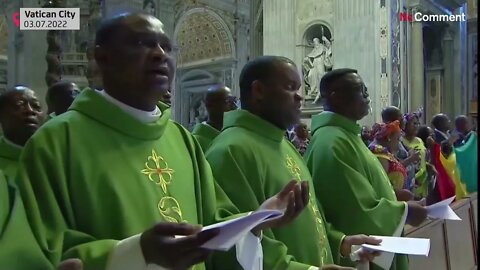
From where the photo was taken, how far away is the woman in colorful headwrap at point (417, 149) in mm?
7469

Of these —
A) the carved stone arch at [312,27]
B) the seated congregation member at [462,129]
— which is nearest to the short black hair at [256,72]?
the seated congregation member at [462,129]

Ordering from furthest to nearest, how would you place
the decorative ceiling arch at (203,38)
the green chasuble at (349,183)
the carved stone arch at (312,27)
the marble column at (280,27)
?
1. the decorative ceiling arch at (203,38)
2. the marble column at (280,27)
3. the carved stone arch at (312,27)
4. the green chasuble at (349,183)

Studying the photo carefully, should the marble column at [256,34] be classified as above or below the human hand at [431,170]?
above

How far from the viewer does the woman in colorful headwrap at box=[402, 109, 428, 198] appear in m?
7.47

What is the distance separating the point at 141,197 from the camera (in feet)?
6.64

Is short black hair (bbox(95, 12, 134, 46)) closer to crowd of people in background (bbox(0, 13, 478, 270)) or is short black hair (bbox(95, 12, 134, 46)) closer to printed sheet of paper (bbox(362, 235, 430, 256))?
crowd of people in background (bbox(0, 13, 478, 270))

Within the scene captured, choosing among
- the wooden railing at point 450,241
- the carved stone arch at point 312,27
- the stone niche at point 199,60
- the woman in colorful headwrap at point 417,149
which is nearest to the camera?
the wooden railing at point 450,241

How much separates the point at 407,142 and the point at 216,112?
Result: 3.40 meters

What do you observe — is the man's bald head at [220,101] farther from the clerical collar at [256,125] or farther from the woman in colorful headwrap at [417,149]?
the woman in colorful headwrap at [417,149]

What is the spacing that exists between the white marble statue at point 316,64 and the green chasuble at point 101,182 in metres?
10.0

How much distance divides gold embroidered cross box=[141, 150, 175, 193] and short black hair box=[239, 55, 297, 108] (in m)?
0.85

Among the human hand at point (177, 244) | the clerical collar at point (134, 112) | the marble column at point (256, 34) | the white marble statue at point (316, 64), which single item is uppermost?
the marble column at point (256, 34)

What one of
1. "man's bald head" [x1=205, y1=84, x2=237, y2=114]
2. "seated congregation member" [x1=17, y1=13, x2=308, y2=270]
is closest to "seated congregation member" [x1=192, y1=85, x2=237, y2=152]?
"man's bald head" [x1=205, y1=84, x2=237, y2=114]

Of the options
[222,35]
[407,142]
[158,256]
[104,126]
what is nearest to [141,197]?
[104,126]
